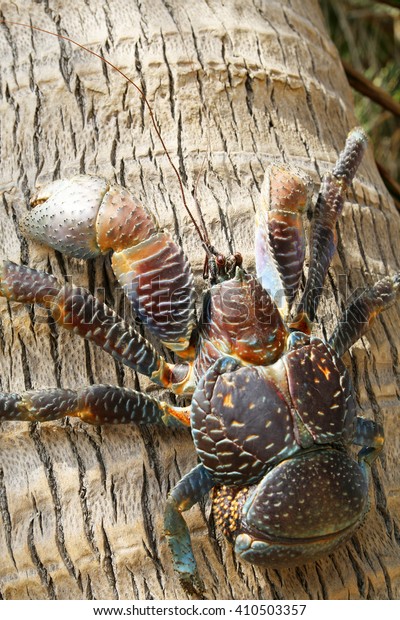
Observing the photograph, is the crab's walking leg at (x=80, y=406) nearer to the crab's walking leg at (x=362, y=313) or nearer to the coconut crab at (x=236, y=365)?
the coconut crab at (x=236, y=365)

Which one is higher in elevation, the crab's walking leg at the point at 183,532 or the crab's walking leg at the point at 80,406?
the crab's walking leg at the point at 80,406

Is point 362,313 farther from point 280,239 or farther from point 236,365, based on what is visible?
point 236,365

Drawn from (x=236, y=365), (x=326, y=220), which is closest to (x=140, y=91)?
(x=326, y=220)

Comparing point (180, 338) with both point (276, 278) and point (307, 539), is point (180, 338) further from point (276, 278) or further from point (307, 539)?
point (307, 539)

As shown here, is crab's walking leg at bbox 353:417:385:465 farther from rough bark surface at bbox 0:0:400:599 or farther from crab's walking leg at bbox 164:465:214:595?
crab's walking leg at bbox 164:465:214:595

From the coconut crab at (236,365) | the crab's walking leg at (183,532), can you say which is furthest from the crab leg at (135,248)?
the crab's walking leg at (183,532)
